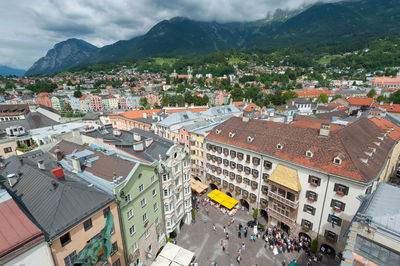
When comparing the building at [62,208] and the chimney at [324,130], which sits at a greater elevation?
the chimney at [324,130]

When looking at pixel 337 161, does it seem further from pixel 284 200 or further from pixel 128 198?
pixel 128 198

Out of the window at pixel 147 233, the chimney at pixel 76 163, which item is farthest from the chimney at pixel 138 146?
the window at pixel 147 233

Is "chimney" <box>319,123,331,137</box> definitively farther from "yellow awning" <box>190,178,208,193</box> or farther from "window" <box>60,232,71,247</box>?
"window" <box>60,232,71,247</box>

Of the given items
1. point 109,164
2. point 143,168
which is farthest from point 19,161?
point 143,168

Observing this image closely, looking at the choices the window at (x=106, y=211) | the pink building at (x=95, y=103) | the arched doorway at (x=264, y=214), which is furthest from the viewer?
the pink building at (x=95, y=103)

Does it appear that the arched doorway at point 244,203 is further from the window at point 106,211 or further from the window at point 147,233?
the window at point 106,211

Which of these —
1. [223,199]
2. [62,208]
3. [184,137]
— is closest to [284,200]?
[223,199]

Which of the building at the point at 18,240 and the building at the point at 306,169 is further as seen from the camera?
the building at the point at 306,169
